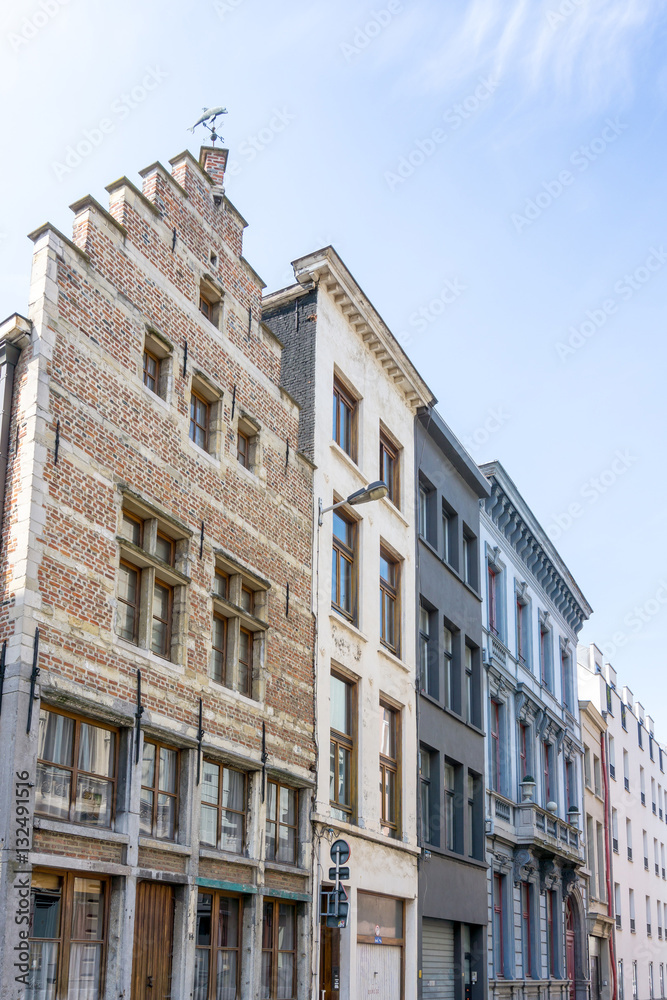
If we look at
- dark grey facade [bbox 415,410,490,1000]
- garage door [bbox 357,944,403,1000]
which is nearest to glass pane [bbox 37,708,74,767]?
garage door [bbox 357,944,403,1000]

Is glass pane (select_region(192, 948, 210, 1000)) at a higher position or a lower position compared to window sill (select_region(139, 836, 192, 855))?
lower

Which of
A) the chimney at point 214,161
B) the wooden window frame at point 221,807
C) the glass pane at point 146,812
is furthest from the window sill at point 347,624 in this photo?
the chimney at point 214,161

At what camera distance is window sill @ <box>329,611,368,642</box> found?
64.2ft

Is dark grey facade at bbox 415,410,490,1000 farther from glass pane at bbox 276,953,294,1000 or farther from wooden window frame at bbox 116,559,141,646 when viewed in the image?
wooden window frame at bbox 116,559,141,646

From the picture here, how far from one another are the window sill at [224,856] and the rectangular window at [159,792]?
0.58 meters

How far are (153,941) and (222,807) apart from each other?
2.27 metres

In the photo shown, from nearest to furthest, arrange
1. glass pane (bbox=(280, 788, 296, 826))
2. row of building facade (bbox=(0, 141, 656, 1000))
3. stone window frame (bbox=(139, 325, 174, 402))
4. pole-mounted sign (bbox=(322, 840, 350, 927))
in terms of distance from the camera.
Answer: row of building facade (bbox=(0, 141, 656, 1000)), stone window frame (bbox=(139, 325, 174, 402)), pole-mounted sign (bbox=(322, 840, 350, 927)), glass pane (bbox=(280, 788, 296, 826))

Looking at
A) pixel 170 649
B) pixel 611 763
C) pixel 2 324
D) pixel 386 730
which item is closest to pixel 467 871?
pixel 386 730

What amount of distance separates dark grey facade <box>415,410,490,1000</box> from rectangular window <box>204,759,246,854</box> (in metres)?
7.17

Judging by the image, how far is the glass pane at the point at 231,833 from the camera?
15525 millimetres

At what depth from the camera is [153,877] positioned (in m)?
13.5

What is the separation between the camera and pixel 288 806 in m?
17.4

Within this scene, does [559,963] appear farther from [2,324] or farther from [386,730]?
[2,324]

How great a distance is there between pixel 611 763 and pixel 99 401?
35.4 meters
